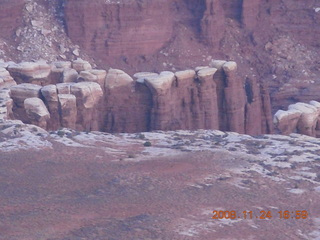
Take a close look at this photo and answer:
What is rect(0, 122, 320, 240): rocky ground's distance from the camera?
15617mm

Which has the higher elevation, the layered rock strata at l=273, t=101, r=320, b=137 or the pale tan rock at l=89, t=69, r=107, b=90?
the pale tan rock at l=89, t=69, r=107, b=90

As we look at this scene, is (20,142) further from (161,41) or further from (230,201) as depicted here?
(161,41)

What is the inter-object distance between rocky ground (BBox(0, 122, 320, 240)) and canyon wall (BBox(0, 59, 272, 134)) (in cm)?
357

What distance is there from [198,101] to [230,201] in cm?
1377

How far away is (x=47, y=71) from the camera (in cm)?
Answer: 2988

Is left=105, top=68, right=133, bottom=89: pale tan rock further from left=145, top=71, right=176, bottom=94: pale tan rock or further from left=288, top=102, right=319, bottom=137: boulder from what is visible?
left=288, top=102, right=319, bottom=137: boulder

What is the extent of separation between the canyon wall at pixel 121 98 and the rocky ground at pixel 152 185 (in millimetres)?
3566

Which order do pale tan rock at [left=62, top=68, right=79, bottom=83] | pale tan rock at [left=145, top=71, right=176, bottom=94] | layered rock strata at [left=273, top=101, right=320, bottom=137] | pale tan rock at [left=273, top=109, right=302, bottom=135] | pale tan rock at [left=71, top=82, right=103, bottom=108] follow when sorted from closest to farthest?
pale tan rock at [left=71, top=82, right=103, bottom=108], pale tan rock at [left=145, top=71, right=176, bottom=94], pale tan rock at [left=62, top=68, right=79, bottom=83], pale tan rock at [left=273, top=109, right=302, bottom=135], layered rock strata at [left=273, top=101, right=320, bottom=137]

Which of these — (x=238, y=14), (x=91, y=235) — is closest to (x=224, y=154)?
(x=91, y=235)

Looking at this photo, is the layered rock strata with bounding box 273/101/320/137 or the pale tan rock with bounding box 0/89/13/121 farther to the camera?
the layered rock strata with bounding box 273/101/320/137

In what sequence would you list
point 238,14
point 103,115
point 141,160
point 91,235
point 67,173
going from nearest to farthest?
1. point 91,235
2. point 67,173
3. point 141,160
4. point 103,115
5. point 238,14
